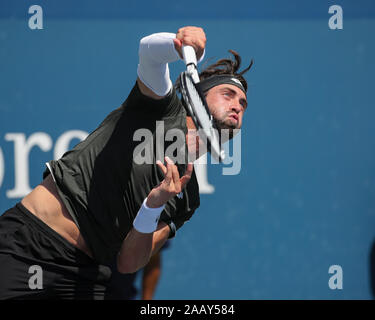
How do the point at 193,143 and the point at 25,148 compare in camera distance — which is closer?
the point at 193,143

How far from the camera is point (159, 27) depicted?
2.04 meters

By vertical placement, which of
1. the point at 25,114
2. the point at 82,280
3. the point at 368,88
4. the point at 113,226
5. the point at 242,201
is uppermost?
the point at 368,88

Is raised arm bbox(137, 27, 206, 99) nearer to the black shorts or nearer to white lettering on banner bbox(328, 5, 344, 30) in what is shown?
the black shorts

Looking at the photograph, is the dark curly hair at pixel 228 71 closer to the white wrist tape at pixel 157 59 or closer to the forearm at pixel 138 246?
the white wrist tape at pixel 157 59

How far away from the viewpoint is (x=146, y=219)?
4.74 feet

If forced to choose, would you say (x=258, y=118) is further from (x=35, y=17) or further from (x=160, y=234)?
(x=35, y=17)

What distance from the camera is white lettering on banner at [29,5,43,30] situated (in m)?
1.97

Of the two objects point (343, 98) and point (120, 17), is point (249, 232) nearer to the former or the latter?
point (343, 98)

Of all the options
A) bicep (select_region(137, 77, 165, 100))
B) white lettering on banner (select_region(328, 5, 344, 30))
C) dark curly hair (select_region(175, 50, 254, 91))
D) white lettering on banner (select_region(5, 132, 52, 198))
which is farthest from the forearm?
white lettering on banner (select_region(328, 5, 344, 30))

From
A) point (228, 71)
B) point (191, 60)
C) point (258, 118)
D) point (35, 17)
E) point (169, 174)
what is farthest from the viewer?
point (258, 118)

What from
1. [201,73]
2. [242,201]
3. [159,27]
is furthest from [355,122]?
[159,27]

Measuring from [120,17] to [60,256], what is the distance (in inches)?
42.4

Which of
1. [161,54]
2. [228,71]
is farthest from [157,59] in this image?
[228,71]

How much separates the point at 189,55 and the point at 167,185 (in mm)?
371
